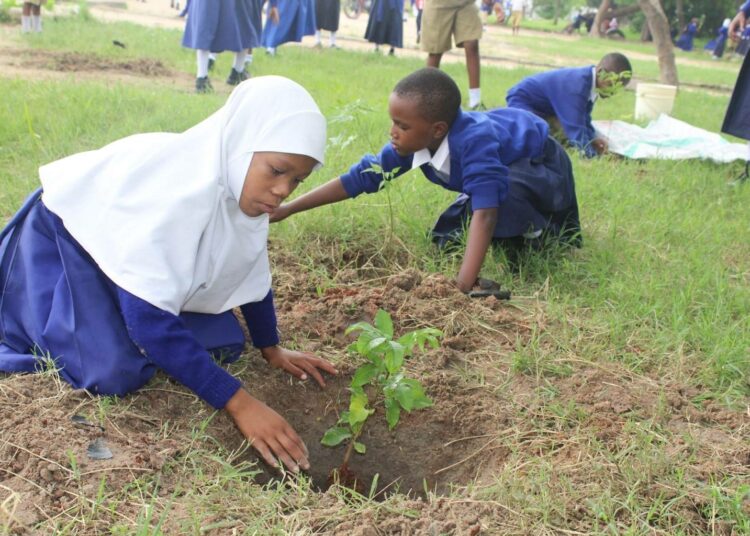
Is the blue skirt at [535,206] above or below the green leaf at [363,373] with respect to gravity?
above

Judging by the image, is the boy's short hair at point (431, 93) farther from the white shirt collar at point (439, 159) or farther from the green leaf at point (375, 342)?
the green leaf at point (375, 342)

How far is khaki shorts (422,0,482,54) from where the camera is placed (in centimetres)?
642

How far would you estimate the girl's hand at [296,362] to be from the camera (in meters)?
2.36

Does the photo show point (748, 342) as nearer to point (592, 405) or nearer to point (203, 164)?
point (592, 405)

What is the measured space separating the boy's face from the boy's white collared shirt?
49mm

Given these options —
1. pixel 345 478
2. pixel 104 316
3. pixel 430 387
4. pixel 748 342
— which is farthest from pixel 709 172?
pixel 104 316

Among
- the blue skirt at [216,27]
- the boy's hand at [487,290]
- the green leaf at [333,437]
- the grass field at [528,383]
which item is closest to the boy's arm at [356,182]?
the grass field at [528,383]

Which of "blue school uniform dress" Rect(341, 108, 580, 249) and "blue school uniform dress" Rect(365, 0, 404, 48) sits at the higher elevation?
"blue school uniform dress" Rect(365, 0, 404, 48)

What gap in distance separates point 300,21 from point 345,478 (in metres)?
8.94

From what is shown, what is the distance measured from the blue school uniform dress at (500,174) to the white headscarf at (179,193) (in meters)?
0.99

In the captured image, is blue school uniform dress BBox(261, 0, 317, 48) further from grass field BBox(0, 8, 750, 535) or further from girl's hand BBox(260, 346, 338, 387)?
girl's hand BBox(260, 346, 338, 387)

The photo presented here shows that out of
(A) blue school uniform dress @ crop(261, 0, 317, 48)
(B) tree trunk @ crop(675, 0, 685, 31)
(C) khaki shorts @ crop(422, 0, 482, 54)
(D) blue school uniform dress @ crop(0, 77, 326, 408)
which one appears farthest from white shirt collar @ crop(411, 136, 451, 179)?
(B) tree trunk @ crop(675, 0, 685, 31)

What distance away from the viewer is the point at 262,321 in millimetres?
2332

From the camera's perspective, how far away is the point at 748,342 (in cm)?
→ 258
